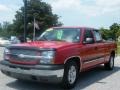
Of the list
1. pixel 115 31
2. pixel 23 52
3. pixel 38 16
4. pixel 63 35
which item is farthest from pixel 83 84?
pixel 115 31

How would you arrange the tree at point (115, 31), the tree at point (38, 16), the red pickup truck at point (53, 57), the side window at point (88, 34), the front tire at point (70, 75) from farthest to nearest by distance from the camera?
1. the tree at point (115, 31)
2. the tree at point (38, 16)
3. the side window at point (88, 34)
4. the front tire at point (70, 75)
5. the red pickup truck at point (53, 57)

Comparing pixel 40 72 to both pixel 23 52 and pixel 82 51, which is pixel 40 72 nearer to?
pixel 23 52

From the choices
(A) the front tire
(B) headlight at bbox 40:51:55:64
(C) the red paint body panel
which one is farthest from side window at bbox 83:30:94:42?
(B) headlight at bbox 40:51:55:64

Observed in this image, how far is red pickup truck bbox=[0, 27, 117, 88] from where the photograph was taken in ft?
25.6

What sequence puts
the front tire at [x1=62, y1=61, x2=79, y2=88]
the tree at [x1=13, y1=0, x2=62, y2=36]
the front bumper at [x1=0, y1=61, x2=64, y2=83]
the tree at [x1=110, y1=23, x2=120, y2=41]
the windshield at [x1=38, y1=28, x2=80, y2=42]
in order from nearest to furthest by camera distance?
the front bumper at [x1=0, y1=61, x2=64, y2=83] → the front tire at [x1=62, y1=61, x2=79, y2=88] → the windshield at [x1=38, y1=28, x2=80, y2=42] → the tree at [x1=13, y1=0, x2=62, y2=36] → the tree at [x1=110, y1=23, x2=120, y2=41]

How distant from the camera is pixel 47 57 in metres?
7.84

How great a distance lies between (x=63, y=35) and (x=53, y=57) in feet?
6.02

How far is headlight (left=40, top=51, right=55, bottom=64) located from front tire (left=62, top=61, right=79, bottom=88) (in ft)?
1.91

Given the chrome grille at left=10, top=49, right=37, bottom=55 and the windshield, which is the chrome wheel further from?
the chrome grille at left=10, top=49, right=37, bottom=55

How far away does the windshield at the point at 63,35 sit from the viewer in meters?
9.34

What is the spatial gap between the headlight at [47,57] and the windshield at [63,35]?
149cm

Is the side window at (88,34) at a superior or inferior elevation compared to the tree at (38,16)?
inferior

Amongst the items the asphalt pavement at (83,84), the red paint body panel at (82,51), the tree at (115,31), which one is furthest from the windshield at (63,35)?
the tree at (115,31)

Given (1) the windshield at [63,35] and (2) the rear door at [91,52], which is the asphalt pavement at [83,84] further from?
(1) the windshield at [63,35]
